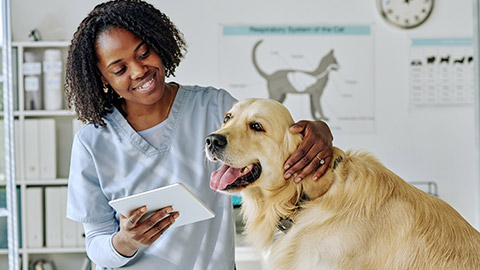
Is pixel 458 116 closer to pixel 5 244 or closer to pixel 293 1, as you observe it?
pixel 293 1

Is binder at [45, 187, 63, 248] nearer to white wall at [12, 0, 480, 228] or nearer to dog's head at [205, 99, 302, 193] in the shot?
white wall at [12, 0, 480, 228]

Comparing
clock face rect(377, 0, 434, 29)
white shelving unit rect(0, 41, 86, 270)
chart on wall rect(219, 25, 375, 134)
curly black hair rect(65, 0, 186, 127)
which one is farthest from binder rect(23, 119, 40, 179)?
clock face rect(377, 0, 434, 29)

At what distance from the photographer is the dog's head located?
132 cm

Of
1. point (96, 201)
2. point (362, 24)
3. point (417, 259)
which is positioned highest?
point (362, 24)

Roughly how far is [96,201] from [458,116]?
372 cm

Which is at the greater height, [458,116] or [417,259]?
[458,116]

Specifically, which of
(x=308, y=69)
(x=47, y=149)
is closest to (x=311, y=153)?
(x=47, y=149)

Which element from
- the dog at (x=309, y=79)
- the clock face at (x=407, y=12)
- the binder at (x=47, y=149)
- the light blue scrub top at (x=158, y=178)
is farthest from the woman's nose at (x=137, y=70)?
the clock face at (x=407, y=12)

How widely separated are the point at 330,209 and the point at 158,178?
0.49 metres

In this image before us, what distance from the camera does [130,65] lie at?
4.47ft

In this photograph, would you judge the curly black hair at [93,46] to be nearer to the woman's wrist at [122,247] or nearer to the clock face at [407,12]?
the woman's wrist at [122,247]

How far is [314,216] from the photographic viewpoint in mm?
1289

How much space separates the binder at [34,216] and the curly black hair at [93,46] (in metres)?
2.52

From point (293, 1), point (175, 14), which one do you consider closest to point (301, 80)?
point (293, 1)
